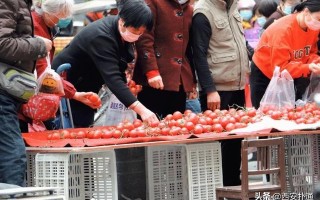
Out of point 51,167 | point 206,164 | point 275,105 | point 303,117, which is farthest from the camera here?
point 275,105

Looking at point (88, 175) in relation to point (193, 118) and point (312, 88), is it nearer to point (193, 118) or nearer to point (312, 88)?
point (193, 118)

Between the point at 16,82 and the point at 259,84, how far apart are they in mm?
3284

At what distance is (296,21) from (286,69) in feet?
1.71

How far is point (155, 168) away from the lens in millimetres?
9172

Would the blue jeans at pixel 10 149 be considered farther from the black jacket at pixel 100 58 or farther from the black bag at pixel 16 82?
the black jacket at pixel 100 58

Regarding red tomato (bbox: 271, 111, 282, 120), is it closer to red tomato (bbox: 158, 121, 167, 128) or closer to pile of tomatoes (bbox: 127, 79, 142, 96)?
red tomato (bbox: 158, 121, 167, 128)

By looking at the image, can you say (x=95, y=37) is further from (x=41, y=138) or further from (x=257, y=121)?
(x=257, y=121)

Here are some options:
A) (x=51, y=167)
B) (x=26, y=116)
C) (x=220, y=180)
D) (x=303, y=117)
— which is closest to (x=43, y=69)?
(x=26, y=116)

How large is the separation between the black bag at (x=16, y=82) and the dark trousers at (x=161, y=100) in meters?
1.87

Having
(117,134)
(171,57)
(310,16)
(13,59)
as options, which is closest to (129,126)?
(117,134)

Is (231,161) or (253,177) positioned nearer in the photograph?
(231,161)

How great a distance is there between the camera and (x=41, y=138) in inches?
324

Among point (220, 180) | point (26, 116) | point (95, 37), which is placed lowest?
point (220, 180)

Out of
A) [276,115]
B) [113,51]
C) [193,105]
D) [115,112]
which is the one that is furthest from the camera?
[193,105]
